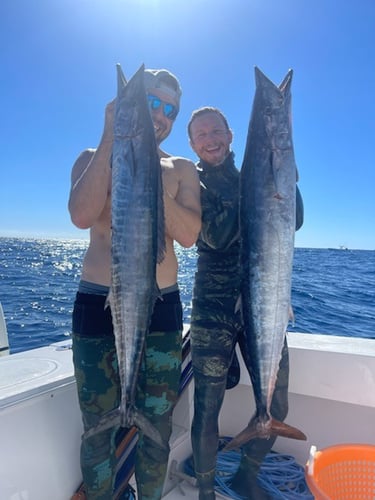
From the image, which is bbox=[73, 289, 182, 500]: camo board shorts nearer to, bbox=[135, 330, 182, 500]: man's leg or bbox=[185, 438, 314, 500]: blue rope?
bbox=[135, 330, 182, 500]: man's leg

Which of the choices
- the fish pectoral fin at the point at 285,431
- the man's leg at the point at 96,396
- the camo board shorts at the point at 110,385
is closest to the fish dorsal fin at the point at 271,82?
the camo board shorts at the point at 110,385


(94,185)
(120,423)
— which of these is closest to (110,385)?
(120,423)

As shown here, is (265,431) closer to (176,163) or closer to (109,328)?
(109,328)

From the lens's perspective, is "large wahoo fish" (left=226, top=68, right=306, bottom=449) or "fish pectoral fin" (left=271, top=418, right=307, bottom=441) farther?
"fish pectoral fin" (left=271, top=418, right=307, bottom=441)

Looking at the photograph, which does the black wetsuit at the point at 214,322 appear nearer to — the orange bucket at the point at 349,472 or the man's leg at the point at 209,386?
the man's leg at the point at 209,386

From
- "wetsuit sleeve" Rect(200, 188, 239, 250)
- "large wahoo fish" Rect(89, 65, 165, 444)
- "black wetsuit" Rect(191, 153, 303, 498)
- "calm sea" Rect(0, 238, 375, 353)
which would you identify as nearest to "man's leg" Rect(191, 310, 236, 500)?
"black wetsuit" Rect(191, 153, 303, 498)

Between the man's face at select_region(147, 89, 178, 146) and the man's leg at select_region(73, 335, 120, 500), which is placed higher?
the man's face at select_region(147, 89, 178, 146)

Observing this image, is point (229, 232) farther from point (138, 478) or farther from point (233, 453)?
point (233, 453)

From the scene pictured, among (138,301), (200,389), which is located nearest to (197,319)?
(200,389)

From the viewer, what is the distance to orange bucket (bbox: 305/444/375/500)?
2402mm

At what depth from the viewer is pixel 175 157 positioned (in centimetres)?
252

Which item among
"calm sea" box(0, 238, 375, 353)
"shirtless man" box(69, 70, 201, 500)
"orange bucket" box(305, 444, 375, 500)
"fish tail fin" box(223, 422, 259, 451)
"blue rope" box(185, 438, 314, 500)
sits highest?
"shirtless man" box(69, 70, 201, 500)

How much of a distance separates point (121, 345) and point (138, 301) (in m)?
0.24

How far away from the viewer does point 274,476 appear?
3152 millimetres
